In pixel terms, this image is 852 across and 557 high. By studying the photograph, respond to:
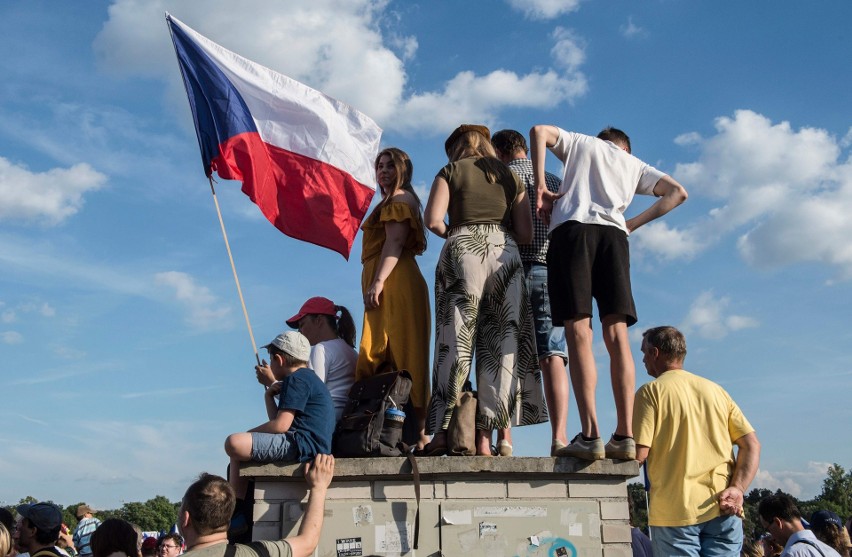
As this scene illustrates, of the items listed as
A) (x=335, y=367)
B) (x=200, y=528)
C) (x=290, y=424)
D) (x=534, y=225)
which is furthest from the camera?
(x=534, y=225)

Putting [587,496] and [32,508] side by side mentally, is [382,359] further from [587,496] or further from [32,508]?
[32,508]

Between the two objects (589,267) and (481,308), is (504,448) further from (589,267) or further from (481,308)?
(589,267)

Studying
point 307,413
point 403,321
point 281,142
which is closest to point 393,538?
point 307,413

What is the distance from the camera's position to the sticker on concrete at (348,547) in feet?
16.6

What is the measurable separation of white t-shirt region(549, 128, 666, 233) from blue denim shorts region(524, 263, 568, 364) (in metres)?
0.74

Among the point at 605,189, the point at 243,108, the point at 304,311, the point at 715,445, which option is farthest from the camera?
the point at 243,108

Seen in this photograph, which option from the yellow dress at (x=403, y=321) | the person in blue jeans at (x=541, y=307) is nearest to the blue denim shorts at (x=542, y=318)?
the person in blue jeans at (x=541, y=307)

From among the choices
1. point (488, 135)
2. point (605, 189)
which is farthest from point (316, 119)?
point (605, 189)

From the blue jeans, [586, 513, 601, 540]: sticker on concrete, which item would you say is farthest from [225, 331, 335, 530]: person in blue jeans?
the blue jeans

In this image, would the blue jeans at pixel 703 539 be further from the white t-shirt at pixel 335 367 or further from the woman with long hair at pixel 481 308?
the white t-shirt at pixel 335 367

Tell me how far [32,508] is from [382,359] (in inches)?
109

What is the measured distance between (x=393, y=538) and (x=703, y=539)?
6.16ft

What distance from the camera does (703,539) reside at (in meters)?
4.98

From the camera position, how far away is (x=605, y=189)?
5539 millimetres
